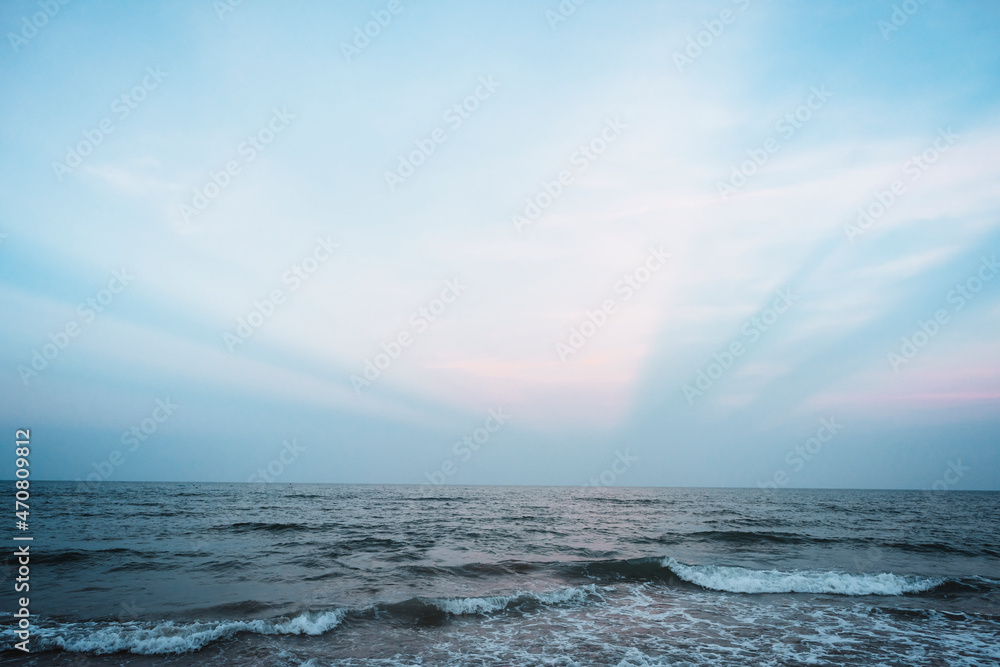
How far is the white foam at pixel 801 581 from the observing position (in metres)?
16.1

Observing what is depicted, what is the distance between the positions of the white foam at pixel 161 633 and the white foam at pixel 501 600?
9.77ft

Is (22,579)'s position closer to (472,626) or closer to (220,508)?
(472,626)

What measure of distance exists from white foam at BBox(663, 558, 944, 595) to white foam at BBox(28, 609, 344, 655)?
12.8 metres

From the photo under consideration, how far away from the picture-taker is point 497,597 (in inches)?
547

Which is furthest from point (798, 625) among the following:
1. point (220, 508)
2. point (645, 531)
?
point (220, 508)

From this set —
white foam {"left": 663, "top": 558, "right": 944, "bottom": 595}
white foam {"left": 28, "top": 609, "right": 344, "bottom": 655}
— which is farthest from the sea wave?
white foam {"left": 663, "top": 558, "right": 944, "bottom": 595}

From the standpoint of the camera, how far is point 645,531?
28.3 m

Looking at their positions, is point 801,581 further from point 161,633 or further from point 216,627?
point 161,633

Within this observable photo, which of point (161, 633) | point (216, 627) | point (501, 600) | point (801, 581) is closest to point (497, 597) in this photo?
point (501, 600)

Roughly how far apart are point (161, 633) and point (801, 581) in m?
19.7

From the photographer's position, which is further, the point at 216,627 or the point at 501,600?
the point at 501,600

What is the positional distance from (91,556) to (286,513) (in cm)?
1821

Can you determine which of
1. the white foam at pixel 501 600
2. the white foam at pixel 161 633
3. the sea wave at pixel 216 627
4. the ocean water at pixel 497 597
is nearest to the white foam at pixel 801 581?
the ocean water at pixel 497 597

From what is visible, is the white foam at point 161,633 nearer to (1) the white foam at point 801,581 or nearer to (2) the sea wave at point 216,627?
(2) the sea wave at point 216,627
